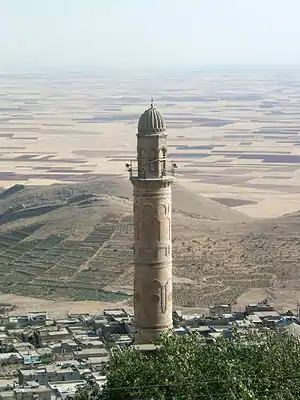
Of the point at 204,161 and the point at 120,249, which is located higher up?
the point at 204,161

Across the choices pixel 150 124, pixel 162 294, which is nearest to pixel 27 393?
pixel 162 294

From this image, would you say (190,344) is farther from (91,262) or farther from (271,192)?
(271,192)

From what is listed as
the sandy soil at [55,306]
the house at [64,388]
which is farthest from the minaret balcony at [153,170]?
the sandy soil at [55,306]

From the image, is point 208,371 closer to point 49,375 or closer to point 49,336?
point 49,375

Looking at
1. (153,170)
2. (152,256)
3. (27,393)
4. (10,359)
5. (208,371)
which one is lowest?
(27,393)

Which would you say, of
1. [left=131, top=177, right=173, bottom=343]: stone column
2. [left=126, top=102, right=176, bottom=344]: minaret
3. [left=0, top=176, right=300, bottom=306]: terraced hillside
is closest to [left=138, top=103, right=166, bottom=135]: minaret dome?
[left=126, top=102, right=176, bottom=344]: minaret

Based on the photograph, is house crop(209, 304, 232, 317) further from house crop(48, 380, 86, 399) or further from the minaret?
the minaret
